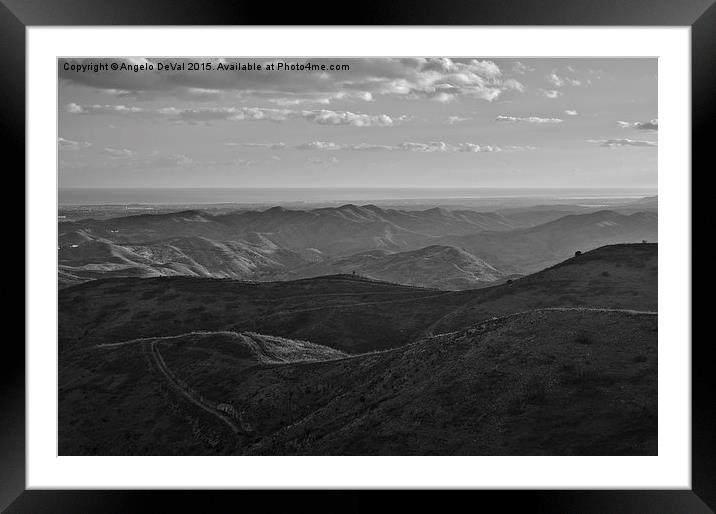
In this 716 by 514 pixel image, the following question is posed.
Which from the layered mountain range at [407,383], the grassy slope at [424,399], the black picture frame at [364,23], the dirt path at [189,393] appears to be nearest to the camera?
the black picture frame at [364,23]

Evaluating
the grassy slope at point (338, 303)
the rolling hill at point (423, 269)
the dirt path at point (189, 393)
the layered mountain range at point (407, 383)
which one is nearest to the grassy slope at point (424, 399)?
the layered mountain range at point (407, 383)

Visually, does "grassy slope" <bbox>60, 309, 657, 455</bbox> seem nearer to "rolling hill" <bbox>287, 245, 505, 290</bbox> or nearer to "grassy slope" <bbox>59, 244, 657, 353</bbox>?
"grassy slope" <bbox>59, 244, 657, 353</bbox>

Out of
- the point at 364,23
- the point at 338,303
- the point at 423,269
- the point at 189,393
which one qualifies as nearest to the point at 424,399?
the point at 364,23

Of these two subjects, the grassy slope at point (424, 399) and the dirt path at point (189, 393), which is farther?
the dirt path at point (189, 393)

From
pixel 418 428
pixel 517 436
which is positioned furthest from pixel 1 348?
pixel 517 436

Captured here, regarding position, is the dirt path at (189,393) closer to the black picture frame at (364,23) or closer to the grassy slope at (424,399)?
the grassy slope at (424,399)

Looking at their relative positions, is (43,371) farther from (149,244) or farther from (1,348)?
(149,244)

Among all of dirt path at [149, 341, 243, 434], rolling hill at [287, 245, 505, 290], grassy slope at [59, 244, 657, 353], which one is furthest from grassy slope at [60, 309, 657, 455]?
rolling hill at [287, 245, 505, 290]
